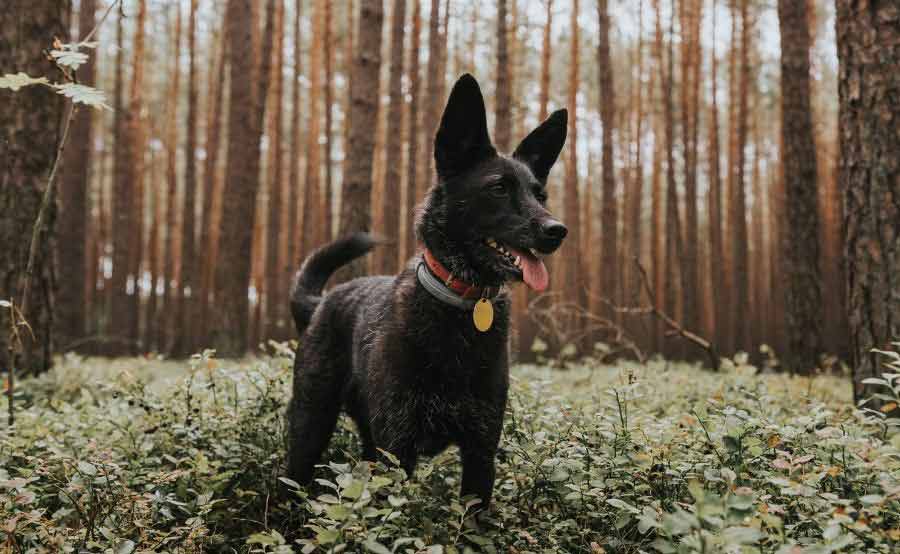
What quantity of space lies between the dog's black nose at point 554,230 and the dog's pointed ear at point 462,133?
593mm

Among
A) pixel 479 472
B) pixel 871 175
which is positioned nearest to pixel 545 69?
pixel 871 175

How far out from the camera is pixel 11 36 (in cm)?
570

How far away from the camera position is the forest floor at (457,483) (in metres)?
2.23

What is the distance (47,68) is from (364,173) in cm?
344

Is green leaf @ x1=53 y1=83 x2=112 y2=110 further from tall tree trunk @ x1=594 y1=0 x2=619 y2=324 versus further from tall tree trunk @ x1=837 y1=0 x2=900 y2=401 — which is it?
tall tree trunk @ x1=594 y1=0 x2=619 y2=324

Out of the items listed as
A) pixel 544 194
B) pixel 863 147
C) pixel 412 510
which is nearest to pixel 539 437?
pixel 412 510

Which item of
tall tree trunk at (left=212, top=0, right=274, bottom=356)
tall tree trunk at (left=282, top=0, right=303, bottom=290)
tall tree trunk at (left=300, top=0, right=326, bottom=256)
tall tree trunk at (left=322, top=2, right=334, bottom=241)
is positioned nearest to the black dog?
tall tree trunk at (left=212, top=0, right=274, bottom=356)

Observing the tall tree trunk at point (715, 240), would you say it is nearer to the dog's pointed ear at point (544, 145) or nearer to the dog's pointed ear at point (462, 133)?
the dog's pointed ear at point (544, 145)

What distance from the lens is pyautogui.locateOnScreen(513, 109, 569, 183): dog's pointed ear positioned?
3.64 metres

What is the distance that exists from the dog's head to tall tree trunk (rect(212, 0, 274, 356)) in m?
9.03

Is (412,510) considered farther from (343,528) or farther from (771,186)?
(771,186)

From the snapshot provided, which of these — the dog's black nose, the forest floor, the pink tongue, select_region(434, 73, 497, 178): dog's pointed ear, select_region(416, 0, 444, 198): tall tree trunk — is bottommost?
the forest floor

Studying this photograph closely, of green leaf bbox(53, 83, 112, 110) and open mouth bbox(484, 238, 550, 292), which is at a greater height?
green leaf bbox(53, 83, 112, 110)

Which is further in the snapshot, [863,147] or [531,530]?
[863,147]
